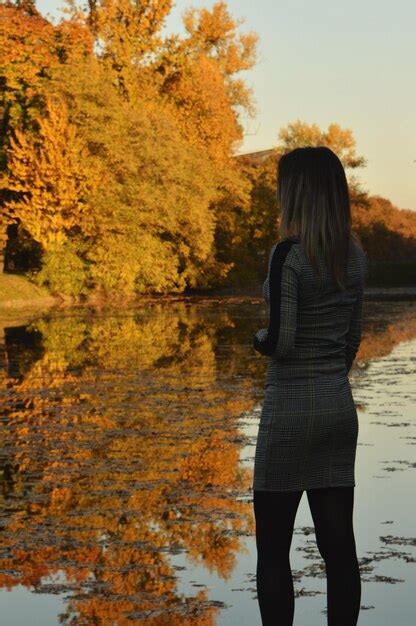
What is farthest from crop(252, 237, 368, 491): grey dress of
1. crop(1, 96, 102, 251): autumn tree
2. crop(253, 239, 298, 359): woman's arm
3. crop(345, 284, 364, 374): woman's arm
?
crop(1, 96, 102, 251): autumn tree

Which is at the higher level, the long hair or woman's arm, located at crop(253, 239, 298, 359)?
the long hair

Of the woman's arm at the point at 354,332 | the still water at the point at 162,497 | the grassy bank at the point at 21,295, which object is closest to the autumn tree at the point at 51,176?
the grassy bank at the point at 21,295

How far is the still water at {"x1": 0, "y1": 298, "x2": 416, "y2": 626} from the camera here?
583cm

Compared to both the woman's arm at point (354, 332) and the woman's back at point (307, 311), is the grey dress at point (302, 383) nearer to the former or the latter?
the woman's back at point (307, 311)

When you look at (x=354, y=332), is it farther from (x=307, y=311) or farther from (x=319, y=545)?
(x=319, y=545)

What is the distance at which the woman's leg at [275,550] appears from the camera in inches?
167

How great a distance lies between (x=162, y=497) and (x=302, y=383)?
4.40m

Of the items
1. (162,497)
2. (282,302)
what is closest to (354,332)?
(282,302)

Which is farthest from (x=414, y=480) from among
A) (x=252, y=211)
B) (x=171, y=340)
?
(x=252, y=211)

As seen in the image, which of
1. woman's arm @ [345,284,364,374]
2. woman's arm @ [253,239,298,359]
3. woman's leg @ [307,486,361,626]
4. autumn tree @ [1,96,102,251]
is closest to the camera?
woman's arm @ [253,239,298,359]

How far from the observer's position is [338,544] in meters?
4.29

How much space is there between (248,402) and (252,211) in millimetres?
41857

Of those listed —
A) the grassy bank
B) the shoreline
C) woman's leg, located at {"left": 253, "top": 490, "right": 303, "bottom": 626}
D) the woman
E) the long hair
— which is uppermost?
the long hair

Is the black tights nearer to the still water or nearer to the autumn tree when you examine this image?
the still water
